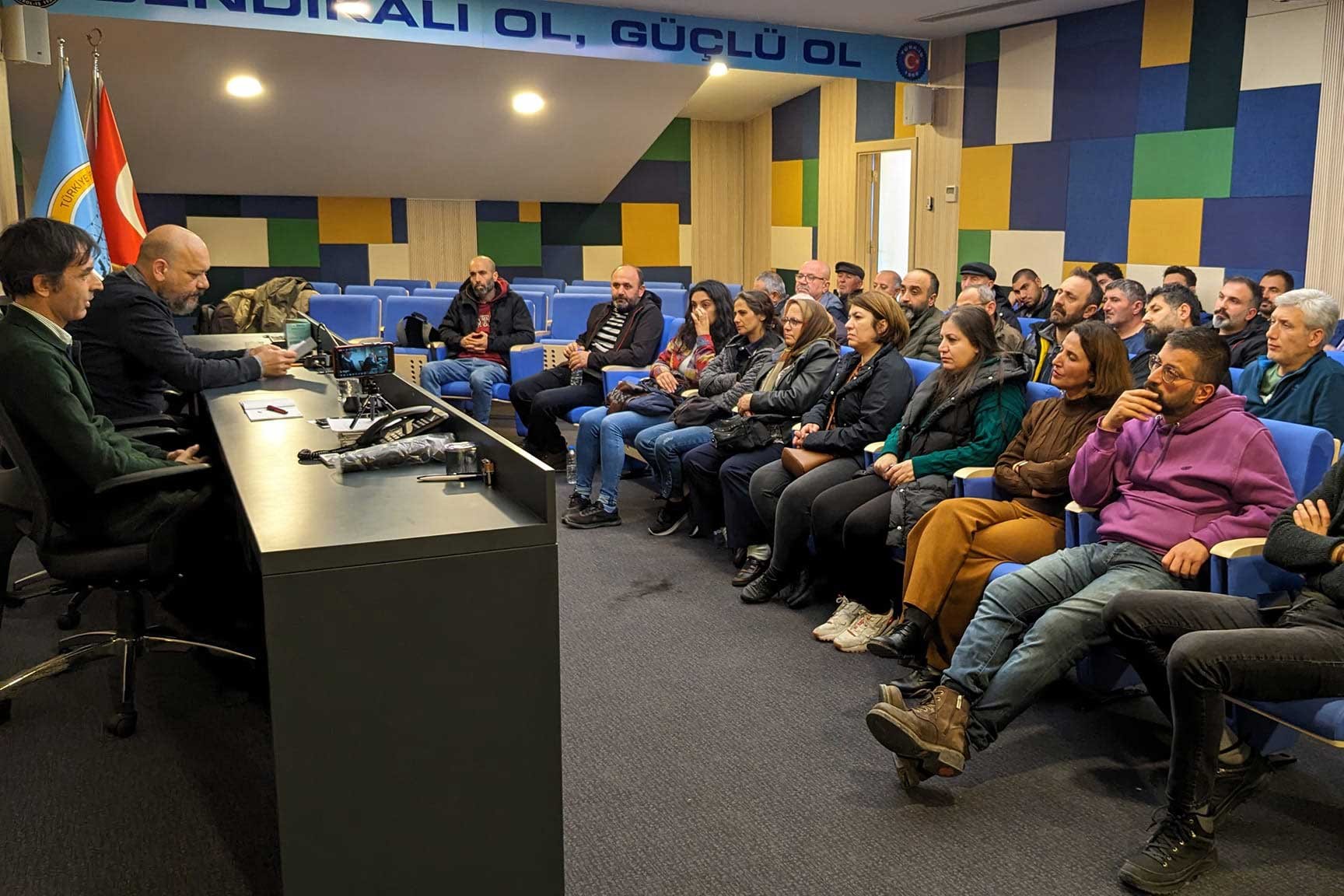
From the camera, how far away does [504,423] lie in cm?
786

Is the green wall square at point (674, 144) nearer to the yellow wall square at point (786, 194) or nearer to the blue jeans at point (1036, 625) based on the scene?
the yellow wall square at point (786, 194)

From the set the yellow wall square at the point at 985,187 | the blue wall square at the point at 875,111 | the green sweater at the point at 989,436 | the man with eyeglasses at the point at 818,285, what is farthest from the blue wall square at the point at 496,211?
the green sweater at the point at 989,436

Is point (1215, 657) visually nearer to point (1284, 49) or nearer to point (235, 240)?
point (1284, 49)

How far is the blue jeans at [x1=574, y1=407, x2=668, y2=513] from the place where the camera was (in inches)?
213

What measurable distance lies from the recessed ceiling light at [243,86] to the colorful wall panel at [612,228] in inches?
128

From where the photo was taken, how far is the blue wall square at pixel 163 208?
1038 cm

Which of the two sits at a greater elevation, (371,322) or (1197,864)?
(371,322)

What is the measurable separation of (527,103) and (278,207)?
314cm

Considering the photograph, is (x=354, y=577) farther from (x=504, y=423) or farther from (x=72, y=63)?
(x=72, y=63)

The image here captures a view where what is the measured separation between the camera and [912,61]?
366 inches

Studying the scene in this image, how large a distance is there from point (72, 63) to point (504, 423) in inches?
164

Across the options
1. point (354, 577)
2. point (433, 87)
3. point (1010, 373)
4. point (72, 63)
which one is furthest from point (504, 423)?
point (354, 577)

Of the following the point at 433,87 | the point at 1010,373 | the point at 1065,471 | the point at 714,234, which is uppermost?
the point at 433,87

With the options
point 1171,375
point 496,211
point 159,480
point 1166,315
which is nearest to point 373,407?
point 159,480
